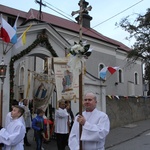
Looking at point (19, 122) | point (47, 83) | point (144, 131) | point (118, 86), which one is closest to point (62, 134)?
point (47, 83)

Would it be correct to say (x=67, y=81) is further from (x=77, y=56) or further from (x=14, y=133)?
(x=14, y=133)

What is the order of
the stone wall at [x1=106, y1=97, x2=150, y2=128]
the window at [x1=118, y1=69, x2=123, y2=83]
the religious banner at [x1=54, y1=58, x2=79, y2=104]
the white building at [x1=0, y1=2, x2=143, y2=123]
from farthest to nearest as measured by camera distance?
the window at [x1=118, y1=69, x2=123, y2=83] → the stone wall at [x1=106, y1=97, x2=150, y2=128] → the white building at [x1=0, y1=2, x2=143, y2=123] → the religious banner at [x1=54, y1=58, x2=79, y2=104]

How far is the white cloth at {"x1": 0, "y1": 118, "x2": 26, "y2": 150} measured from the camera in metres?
5.05

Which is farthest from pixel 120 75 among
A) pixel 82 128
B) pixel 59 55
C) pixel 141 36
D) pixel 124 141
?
pixel 82 128

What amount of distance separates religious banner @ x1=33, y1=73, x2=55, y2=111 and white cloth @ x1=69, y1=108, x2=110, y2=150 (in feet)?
21.5

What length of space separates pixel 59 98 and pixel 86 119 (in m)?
5.66

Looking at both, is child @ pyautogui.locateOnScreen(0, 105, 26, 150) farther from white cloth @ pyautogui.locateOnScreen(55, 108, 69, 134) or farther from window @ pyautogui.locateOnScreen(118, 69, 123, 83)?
window @ pyautogui.locateOnScreen(118, 69, 123, 83)

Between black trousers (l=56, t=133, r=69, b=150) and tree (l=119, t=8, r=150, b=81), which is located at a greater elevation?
tree (l=119, t=8, r=150, b=81)

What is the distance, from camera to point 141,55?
28016 mm

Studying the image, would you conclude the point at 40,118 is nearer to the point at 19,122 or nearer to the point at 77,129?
the point at 19,122

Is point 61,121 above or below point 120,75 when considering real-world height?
below

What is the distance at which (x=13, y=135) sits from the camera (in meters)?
5.08

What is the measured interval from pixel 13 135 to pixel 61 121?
14.4 ft

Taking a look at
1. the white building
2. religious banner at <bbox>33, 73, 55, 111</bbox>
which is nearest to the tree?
the white building
